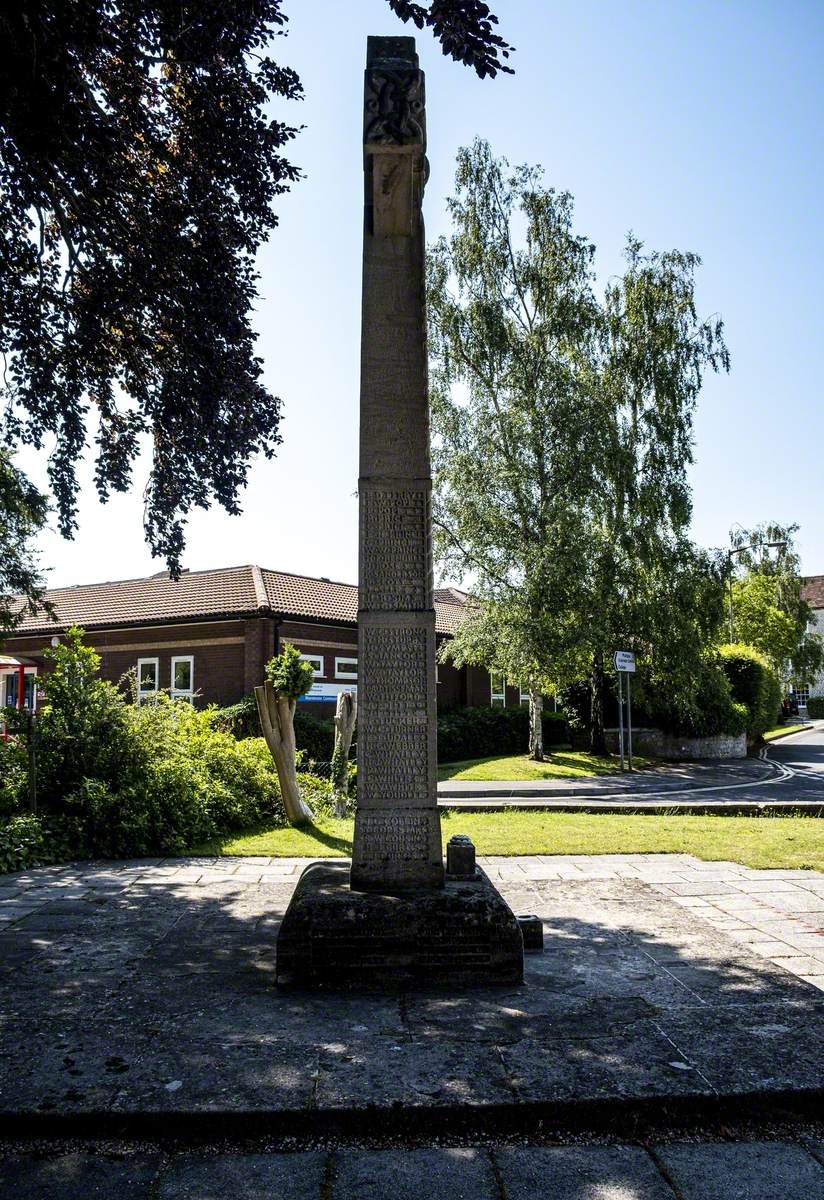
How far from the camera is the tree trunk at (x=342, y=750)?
507 inches

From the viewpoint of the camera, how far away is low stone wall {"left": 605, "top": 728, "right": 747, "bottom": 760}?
83.8 ft

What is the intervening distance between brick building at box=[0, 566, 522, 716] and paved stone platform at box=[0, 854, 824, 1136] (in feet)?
Answer: 60.7

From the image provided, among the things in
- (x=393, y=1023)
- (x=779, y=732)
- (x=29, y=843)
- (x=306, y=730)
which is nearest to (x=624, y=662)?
(x=306, y=730)

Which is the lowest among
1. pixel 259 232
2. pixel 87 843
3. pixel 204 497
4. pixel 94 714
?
pixel 87 843

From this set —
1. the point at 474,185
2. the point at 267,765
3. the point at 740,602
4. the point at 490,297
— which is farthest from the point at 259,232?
the point at 740,602

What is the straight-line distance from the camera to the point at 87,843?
373 inches

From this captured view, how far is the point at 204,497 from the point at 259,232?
8.97ft

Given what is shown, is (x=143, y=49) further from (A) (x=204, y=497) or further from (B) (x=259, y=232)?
(A) (x=204, y=497)

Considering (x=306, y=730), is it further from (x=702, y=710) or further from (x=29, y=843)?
(x=29, y=843)

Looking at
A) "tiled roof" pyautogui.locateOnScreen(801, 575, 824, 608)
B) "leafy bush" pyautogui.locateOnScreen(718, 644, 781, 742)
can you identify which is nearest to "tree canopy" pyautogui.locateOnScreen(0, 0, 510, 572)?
"leafy bush" pyautogui.locateOnScreen(718, 644, 781, 742)

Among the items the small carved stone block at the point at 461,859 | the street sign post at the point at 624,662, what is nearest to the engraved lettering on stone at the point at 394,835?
the small carved stone block at the point at 461,859

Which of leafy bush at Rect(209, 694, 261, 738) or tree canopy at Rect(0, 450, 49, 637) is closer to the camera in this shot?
tree canopy at Rect(0, 450, 49, 637)

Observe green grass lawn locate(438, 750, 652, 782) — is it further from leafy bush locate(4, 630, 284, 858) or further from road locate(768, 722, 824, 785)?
leafy bush locate(4, 630, 284, 858)

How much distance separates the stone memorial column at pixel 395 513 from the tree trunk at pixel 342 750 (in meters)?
7.80
